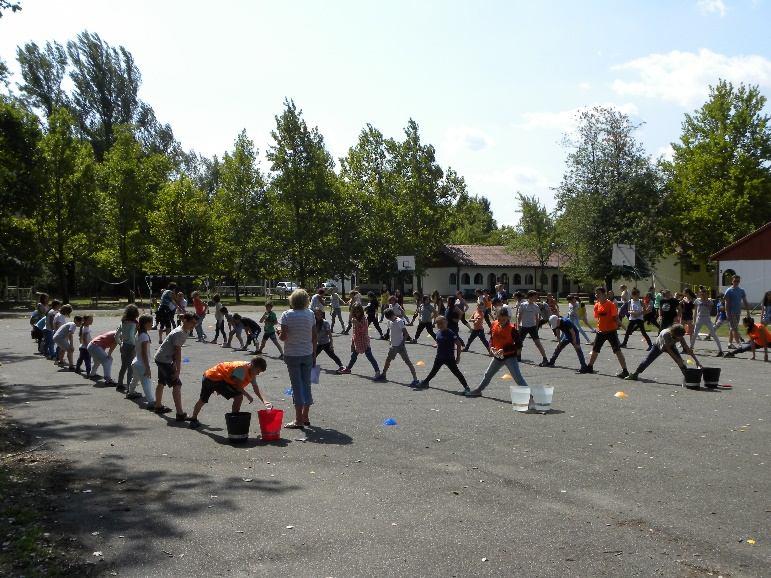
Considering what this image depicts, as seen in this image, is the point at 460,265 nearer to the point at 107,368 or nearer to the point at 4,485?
the point at 107,368

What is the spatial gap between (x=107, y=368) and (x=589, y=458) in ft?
31.2

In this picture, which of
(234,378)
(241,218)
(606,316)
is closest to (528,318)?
(606,316)

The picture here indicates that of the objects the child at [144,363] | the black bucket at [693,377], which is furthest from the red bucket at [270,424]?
the black bucket at [693,377]

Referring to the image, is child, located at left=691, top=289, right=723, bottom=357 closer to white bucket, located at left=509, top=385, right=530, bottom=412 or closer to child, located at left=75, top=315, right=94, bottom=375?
white bucket, located at left=509, top=385, right=530, bottom=412

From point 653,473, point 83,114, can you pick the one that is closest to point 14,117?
point 83,114

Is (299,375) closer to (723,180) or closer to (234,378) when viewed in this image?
(234,378)

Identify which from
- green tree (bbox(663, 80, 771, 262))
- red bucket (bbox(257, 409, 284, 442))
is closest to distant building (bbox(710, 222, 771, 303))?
green tree (bbox(663, 80, 771, 262))

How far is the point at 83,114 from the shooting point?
194 feet

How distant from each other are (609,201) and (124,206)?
116ft

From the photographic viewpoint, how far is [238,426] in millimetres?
8969

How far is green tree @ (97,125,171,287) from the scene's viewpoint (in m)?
56.1

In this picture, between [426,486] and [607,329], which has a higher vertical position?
[607,329]

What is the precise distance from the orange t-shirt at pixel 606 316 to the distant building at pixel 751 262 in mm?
33180

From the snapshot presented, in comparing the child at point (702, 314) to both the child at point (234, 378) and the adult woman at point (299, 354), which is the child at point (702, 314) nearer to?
the adult woman at point (299, 354)
